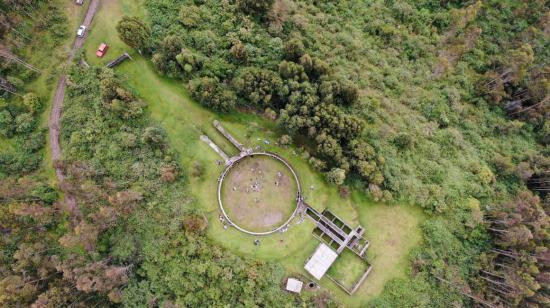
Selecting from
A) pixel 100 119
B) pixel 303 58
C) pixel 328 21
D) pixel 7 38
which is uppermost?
pixel 328 21

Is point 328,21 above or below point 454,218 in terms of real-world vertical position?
Answer: above

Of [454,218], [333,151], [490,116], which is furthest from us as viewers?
[490,116]

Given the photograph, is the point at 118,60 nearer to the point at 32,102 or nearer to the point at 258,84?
the point at 32,102

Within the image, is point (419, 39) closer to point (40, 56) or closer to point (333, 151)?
point (333, 151)

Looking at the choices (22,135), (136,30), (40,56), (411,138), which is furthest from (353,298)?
(40,56)

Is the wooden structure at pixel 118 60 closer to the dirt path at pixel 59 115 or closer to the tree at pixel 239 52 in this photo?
the dirt path at pixel 59 115

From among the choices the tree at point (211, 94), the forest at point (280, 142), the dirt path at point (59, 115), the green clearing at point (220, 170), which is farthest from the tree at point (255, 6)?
the dirt path at point (59, 115)

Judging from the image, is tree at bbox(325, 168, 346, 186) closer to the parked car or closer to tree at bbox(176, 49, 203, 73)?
tree at bbox(176, 49, 203, 73)
